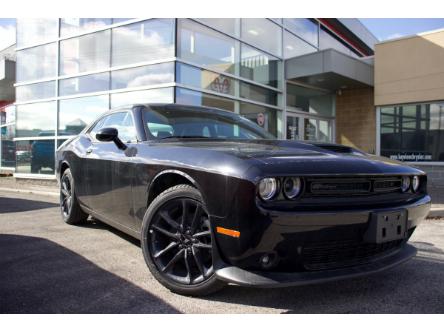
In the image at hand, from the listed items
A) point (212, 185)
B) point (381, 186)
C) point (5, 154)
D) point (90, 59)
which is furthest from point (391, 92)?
point (5, 154)

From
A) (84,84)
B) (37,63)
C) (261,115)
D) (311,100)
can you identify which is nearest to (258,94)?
(261,115)

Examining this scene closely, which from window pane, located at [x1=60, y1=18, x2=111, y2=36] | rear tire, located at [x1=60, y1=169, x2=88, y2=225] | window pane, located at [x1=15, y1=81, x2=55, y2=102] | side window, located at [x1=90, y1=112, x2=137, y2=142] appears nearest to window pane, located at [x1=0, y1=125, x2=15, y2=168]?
window pane, located at [x1=15, y1=81, x2=55, y2=102]

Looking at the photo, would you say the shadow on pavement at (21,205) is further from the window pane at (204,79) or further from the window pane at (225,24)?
the window pane at (225,24)

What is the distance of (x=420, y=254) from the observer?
11.8ft

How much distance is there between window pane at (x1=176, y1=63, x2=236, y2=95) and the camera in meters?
8.29

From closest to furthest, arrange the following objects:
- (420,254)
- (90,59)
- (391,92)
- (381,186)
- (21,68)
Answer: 1. (381,186)
2. (420,254)
3. (90,59)
4. (391,92)
5. (21,68)

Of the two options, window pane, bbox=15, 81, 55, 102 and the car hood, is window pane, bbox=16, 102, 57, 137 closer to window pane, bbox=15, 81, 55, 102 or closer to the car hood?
window pane, bbox=15, 81, 55, 102

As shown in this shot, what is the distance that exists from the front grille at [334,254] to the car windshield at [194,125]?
1505mm

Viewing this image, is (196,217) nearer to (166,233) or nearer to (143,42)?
(166,233)

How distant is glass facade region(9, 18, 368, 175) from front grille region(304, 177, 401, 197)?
20.2 ft

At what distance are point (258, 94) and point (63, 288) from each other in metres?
8.83

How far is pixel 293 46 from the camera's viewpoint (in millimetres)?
12156
